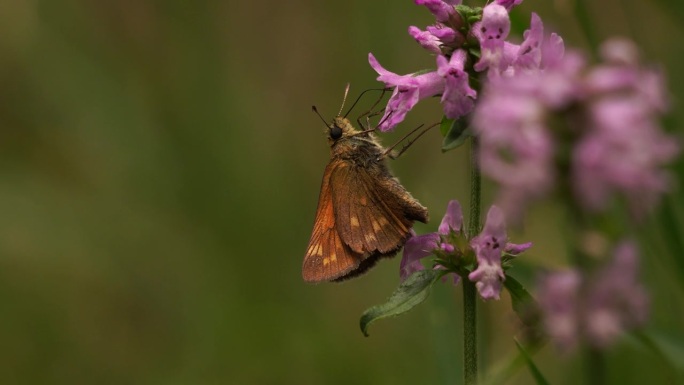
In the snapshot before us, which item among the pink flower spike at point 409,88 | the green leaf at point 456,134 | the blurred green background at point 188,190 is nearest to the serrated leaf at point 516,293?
the green leaf at point 456,134

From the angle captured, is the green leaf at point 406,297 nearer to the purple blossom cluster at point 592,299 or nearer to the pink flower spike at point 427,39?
the pink flower spike at point 427,39

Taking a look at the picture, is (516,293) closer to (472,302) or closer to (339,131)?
(472,302)

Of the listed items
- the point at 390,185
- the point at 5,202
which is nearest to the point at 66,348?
the point at 5,202

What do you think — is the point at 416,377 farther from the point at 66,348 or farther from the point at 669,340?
the point at 66,348

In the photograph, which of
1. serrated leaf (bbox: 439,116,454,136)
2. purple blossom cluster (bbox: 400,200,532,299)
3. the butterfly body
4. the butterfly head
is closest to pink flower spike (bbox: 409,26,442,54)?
serrated leaf (bbox: 439,116,454,136)

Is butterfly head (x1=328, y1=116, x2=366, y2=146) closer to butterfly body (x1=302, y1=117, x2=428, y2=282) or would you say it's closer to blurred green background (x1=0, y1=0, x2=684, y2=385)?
butterfly body (x1=302, y1=117, x2=428, y2=282)

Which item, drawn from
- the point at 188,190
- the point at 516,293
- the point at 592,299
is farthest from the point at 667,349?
the point at 188,190
